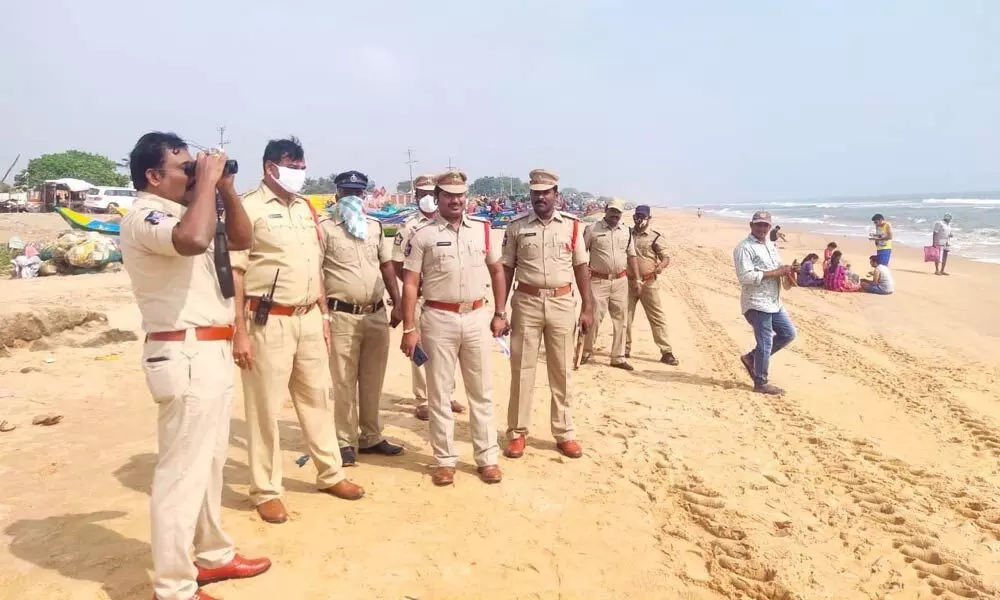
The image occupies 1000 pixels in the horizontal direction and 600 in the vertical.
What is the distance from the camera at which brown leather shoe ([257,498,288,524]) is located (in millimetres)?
3451

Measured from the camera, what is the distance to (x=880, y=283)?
12.4 m

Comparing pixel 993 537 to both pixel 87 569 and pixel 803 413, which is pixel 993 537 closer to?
pixel 803 413

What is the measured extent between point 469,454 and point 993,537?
3198mm

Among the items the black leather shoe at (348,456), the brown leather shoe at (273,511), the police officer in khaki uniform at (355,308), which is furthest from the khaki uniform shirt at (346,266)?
the brown leather shoe at (273,511)

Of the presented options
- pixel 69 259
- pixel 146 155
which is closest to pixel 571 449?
pixel 146 155

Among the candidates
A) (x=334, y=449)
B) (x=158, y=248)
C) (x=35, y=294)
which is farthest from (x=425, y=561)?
(x=35, y=294)

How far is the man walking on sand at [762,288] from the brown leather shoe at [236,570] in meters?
4.86

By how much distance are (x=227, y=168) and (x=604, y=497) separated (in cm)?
287

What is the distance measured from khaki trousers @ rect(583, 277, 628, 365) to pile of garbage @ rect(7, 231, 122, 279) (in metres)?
11.2

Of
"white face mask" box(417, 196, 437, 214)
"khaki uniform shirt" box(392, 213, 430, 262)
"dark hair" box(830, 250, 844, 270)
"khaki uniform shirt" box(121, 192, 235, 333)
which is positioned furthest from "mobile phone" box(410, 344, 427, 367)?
"dark hair" box(830, 250, 844, 270)

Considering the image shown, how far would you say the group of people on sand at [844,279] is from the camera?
12406 millimetres

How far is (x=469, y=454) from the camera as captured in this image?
4656 mm

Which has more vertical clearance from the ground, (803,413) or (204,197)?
(204,197)

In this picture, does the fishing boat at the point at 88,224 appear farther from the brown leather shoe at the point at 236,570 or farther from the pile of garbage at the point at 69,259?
the brown leather shoe at the point at 236,570
